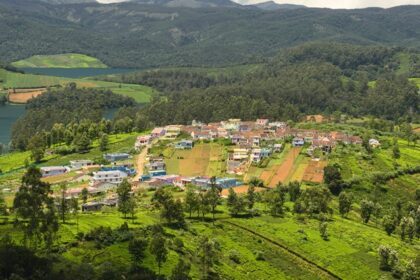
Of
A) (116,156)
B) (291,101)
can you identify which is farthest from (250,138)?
(291,101)

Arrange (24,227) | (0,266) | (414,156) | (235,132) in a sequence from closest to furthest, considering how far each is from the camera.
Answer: (0,266) < (24,227) < (414,156) < (235,132)

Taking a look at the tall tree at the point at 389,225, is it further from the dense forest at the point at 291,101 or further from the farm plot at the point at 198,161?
the dense forest at the point at 291,101

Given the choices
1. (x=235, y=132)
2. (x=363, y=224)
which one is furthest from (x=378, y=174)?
(x=235, y=132)

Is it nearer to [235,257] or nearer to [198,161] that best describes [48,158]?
[198,161]

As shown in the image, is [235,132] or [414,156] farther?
[235,132]

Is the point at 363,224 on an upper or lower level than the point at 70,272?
lower

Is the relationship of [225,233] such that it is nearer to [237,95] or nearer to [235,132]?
[235,132]

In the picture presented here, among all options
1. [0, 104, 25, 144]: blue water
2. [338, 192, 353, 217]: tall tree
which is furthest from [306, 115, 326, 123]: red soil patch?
[0, 104, 25, 144]: blue water
